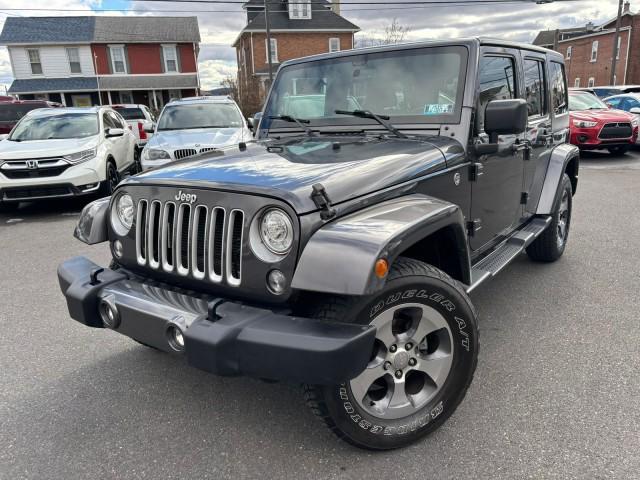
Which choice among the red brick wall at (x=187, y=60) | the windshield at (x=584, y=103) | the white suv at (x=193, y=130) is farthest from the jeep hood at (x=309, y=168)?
the red brick wall at (x=187, y=60)

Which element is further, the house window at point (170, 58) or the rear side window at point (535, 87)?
the house window at point (170, 58)

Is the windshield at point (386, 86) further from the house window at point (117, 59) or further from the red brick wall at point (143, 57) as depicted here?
the house window at point (117, 59)

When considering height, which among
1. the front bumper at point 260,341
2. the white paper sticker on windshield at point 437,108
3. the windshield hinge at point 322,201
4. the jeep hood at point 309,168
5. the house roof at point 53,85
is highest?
the house roof at point 53,85

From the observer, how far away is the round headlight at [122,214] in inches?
106

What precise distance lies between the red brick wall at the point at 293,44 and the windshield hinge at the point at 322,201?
34.1 metres

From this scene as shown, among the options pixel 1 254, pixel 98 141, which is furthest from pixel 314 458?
pixel 98 141

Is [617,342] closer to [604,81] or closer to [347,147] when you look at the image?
[347,147]

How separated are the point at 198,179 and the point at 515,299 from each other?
2.89 meters

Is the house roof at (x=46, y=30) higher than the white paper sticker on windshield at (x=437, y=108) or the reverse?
higher

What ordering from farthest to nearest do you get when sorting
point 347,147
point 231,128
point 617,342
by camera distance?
point 231,128, point 617,342, point 347,147

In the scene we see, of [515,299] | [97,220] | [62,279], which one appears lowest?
[515,299]

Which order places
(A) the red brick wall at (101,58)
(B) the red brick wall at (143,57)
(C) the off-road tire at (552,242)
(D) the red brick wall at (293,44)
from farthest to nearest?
(D) the red brick wall at (293,44) < (B) the red brick wall at (143,57) < (A) the red brick wall at (101,58) < (C) the off-road tire at (552,242)

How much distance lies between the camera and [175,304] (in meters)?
2.24

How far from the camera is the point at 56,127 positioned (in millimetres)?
8703
